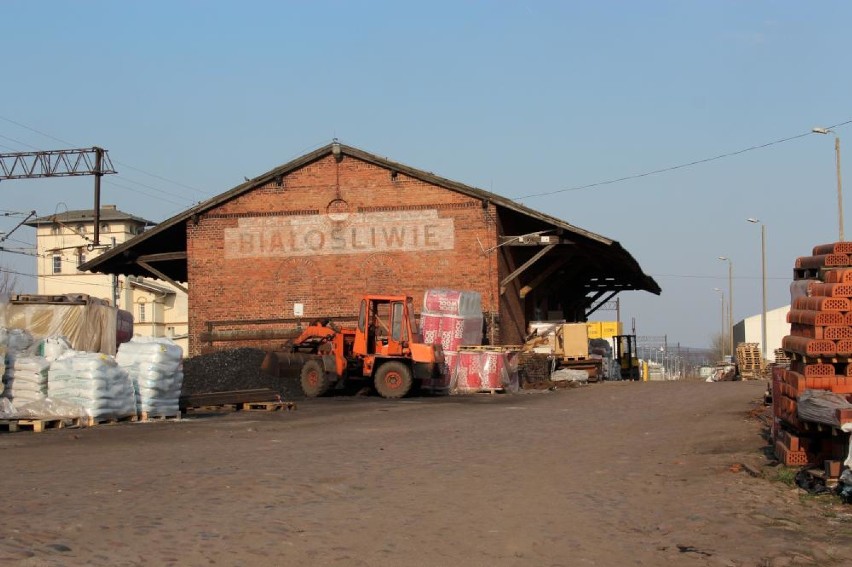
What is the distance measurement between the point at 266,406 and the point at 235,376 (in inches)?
227

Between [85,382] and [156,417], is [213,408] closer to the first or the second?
[156,417]

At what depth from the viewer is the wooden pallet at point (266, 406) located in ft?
70.5

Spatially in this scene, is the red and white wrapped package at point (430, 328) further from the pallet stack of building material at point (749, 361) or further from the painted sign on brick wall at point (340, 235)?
the pallet stack of building material at point (749, 361)

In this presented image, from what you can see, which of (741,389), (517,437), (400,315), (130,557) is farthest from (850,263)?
(741,389)

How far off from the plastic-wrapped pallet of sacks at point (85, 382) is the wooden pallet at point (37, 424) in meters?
0.28

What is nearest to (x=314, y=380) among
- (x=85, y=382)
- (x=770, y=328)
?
(x=85, y=382)

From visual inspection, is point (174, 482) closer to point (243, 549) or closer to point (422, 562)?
point (243, 549)

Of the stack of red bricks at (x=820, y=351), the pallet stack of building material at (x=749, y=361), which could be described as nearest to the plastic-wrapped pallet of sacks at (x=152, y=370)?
the stack of red bricks at (x=820, y=351)

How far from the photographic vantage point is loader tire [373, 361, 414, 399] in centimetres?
2555

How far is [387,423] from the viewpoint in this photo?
18.0m

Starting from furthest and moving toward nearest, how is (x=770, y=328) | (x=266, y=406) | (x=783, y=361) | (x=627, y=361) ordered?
(x=770, y=328) → (x=627, y=361) → (x=783, y=361) → (x=266, y=406)

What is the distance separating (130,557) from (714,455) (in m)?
8.37

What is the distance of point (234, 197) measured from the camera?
33.9m

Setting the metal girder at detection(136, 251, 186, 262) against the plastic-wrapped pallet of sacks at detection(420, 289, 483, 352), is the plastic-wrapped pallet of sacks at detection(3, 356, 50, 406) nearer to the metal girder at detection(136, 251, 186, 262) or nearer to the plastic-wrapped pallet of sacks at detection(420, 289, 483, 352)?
the plastic-wrapped pallet of sacks at detection(420, 289, 483, 352)
